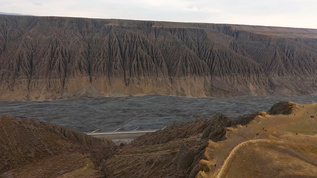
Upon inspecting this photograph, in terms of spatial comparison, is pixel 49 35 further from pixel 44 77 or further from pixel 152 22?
pixel 152 22

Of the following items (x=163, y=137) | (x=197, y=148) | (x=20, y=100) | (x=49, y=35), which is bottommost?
(x=20, y=100)

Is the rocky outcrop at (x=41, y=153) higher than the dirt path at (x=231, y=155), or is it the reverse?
the dirt path at (x=231, y=155)

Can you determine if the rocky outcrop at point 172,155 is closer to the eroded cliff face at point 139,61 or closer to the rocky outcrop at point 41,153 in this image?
the rocky outcrop at point 41,153

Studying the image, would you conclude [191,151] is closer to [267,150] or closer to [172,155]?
[172,155]

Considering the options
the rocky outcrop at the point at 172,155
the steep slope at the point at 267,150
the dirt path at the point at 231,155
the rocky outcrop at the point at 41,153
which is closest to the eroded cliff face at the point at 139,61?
the rocky outcrop at the point at 41,153

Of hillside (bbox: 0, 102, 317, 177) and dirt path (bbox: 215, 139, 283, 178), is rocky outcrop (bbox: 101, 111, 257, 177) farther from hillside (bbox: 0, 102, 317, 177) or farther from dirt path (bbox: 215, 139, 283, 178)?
dirt path (bbox: 215, 139, 283, 178)

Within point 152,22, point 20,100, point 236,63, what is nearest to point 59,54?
point 20,100

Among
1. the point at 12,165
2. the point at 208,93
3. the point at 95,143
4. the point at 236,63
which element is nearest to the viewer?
the point at 12,165

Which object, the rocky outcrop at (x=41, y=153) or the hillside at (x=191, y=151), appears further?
the rocky outcrop at (x=41, y=153)

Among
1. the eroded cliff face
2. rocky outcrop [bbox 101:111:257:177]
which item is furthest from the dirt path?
the eroded cliff face

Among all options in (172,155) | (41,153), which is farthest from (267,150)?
(41,153)
